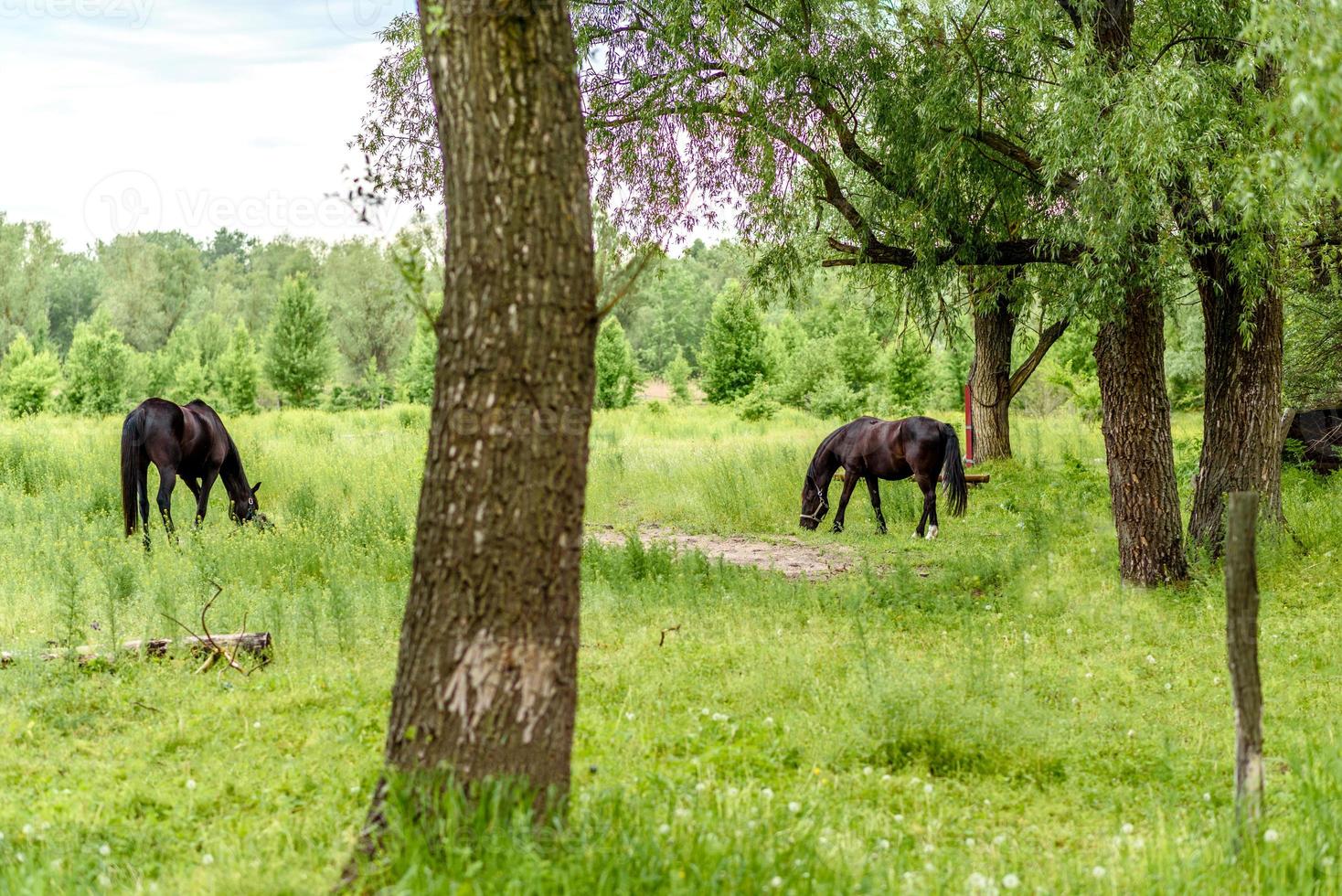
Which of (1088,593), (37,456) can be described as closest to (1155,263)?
(1088,593)

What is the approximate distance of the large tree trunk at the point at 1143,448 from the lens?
9508 millimetres

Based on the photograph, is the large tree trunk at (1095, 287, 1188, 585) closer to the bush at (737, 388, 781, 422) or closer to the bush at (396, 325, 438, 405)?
the bush at (737, 388, 781, 422)

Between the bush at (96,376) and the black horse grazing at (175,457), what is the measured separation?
102ft

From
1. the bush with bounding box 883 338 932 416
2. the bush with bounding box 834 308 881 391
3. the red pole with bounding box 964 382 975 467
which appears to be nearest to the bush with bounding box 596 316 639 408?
the bush with bounding box 834 308 881 391

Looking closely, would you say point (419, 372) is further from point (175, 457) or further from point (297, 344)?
point (175, 457)

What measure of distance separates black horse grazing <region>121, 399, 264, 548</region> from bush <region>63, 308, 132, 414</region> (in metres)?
31.0

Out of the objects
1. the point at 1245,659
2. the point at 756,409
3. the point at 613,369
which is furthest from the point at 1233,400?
the point at 613,369

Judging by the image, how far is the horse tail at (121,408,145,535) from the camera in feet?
39.8

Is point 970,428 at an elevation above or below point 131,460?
above

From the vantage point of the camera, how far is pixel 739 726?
5695mm

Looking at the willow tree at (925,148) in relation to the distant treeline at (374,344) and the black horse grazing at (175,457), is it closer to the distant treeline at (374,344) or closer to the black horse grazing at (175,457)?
the distant treeline at (374,344)

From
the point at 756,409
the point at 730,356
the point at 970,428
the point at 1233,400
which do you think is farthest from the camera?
the point at 730,356

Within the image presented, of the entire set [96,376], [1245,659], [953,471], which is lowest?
[1245,659]

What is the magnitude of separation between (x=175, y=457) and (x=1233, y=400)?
39.1 ft
